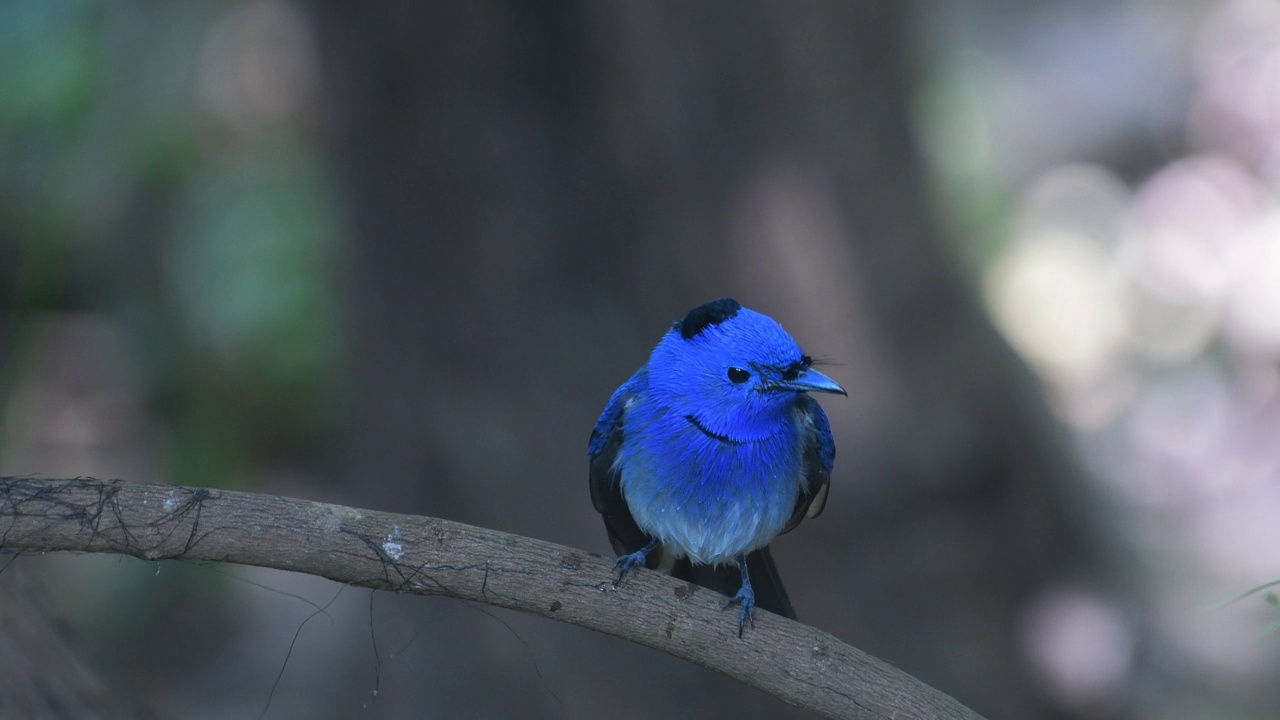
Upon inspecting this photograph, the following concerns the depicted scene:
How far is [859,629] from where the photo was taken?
16.3 feet

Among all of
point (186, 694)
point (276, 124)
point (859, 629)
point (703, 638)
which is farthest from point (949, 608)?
point (276, 124)

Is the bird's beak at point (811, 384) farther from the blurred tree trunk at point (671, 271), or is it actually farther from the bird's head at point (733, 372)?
the blurred tree trunk at point (671, 271)

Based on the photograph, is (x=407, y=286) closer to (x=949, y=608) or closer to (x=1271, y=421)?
(x=949, y=608)

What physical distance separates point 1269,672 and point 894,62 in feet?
14.1

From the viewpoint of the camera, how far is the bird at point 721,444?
9.93ft

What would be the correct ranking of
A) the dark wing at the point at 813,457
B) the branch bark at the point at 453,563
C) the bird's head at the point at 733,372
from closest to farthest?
1. the branch bark at the point at 453,563
2. the bird's head at the point at 733,372
3. the dark wing at the point at 813,457

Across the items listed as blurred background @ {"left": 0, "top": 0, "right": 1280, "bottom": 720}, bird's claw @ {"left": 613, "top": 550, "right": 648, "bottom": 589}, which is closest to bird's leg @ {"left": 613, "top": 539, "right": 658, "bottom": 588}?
bird's claw @ {"left": 613, "top": 550, "right": 648, "bottom": 589}

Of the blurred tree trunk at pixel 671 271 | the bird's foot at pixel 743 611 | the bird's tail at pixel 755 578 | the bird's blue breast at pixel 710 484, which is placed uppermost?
the blurred tree trunk at pixel 671 271

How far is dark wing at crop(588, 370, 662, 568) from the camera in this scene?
3.36 metres

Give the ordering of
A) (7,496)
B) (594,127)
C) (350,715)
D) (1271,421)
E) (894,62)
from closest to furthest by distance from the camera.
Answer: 1. (7,496)
2. (594,127)
3. (894,62)
4. (350,715)
5. (1271,421)

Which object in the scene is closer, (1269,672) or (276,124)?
(1269,672)

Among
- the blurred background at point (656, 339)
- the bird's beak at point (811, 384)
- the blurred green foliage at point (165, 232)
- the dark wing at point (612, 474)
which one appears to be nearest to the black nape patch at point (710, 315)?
the bird's beak at point (811, 384)

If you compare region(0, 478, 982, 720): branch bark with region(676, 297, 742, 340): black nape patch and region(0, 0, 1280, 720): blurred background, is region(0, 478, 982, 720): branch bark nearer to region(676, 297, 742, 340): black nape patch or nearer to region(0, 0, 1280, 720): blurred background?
region(676, 297, 742, 340): black nape patch

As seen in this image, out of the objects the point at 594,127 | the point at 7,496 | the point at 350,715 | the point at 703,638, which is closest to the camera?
the point at 7,496
